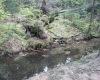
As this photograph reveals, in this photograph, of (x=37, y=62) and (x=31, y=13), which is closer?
(x=37, y=62)

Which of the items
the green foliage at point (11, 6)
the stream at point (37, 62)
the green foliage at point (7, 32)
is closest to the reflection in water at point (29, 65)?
the stream at point (37, 62)

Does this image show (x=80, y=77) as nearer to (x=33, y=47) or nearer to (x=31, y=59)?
(x=31, y=59)

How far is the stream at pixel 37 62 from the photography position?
1282cm

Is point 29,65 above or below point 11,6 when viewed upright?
below

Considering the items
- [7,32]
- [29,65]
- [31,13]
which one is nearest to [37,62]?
[29,65]

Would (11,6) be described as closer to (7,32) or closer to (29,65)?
(7,32)

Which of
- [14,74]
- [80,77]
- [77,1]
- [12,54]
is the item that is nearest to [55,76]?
[80,77]

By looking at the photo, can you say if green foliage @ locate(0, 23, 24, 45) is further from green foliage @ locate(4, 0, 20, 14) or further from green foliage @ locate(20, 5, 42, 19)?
green foliage @ locate(20, 5, 42, 19)

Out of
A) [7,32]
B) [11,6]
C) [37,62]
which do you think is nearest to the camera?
[37,62]

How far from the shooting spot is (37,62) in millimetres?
15219

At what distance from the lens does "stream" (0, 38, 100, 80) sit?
12.8 metres

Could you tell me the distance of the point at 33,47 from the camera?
17969mm

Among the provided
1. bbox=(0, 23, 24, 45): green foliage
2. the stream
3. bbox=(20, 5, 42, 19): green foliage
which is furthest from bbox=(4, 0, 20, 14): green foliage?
the stream

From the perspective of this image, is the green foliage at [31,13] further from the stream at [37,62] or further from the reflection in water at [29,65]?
the reflection in water at [29,65]
